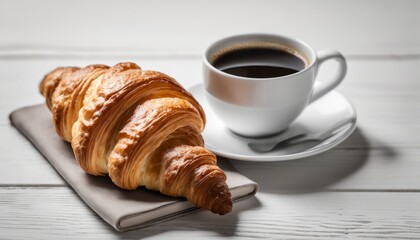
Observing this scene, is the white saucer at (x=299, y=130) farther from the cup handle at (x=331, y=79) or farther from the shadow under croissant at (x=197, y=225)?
the shadow under croissant at (x=197, y=225)

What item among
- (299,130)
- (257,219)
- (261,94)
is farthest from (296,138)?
(257,219)

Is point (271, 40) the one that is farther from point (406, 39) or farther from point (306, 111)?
point (406, 39)

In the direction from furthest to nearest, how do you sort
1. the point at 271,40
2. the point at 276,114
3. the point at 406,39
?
1. the point at 406,39
2. the point at 271,40
3. the point at 276,114

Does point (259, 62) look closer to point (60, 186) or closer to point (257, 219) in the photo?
point (257, 219)

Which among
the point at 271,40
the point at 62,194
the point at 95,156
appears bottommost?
the point at 62,194

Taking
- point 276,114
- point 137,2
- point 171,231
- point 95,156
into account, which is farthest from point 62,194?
point 137,2

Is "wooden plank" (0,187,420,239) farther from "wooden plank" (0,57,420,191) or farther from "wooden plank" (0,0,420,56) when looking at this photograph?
"wooden plank" (0,0,420,56)

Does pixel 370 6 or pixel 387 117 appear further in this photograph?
pixel 370 6
